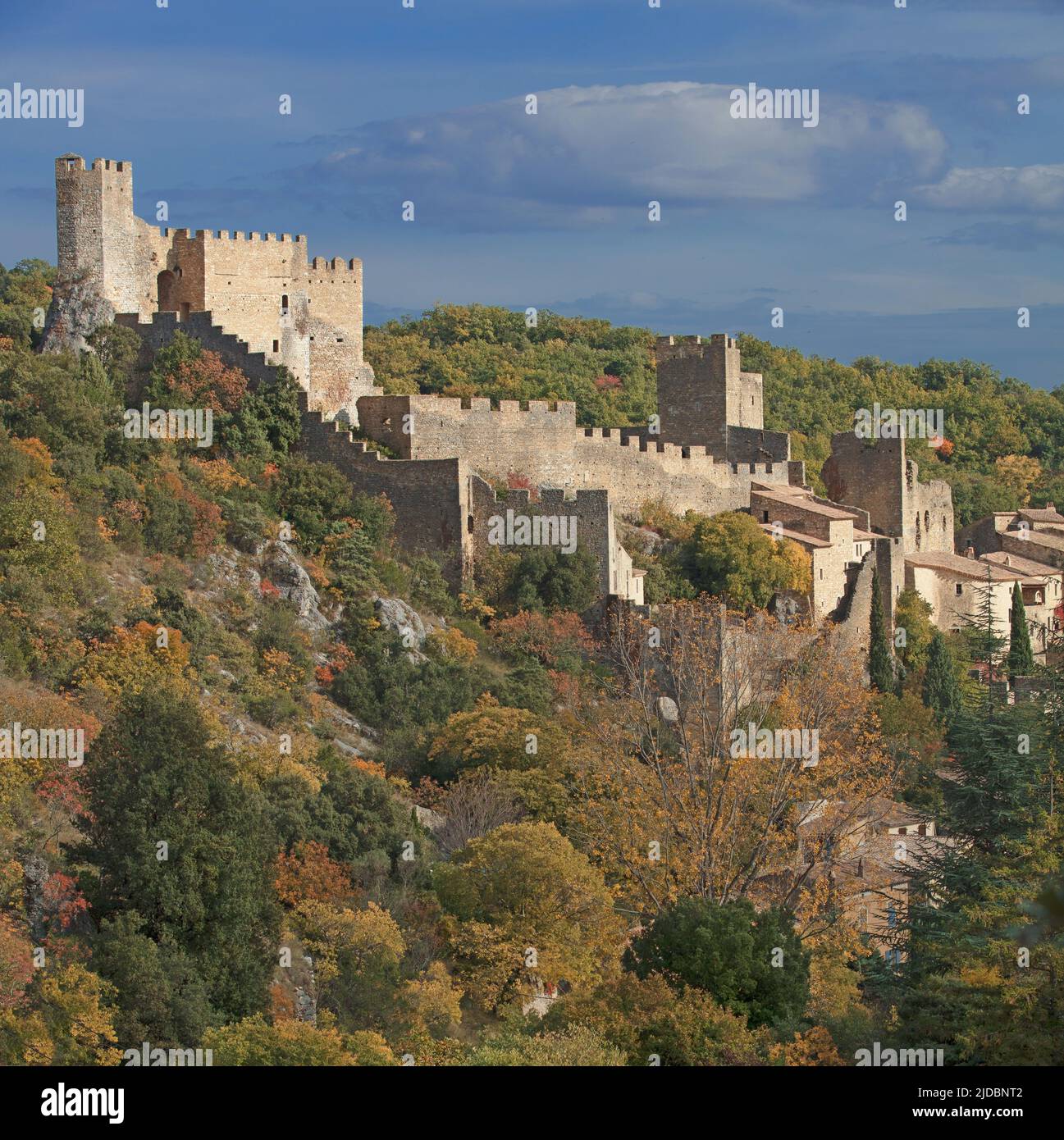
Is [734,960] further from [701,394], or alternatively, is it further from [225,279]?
[701,394]

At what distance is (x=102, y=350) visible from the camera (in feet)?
122

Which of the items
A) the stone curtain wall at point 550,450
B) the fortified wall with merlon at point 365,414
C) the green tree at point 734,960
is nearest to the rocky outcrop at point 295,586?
the fortified wall with merlon at point 365,414

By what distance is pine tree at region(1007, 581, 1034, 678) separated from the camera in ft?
143

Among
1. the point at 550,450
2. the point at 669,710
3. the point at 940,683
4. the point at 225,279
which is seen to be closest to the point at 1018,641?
the point at 940,683

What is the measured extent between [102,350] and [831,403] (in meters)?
41.7

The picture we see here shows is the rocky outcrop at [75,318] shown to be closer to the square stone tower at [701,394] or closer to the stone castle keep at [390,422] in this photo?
the stone castle keep at [390,422]

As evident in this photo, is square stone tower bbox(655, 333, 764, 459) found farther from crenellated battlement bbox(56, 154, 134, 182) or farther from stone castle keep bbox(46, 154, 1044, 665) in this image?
crenellated battlement bbox(56, 154, 134, 182)

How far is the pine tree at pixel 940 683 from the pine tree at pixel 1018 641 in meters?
1.31

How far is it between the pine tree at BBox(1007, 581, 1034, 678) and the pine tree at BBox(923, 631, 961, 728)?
4.29ft

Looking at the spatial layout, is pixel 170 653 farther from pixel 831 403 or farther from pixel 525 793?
pixel 831 403

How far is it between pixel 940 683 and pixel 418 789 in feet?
49.1

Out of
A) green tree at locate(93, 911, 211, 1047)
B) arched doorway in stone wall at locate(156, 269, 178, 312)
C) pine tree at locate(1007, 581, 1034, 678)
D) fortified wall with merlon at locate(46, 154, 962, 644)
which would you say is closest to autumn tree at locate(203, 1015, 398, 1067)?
green tree at locate(93, 911, 211, 1047)
